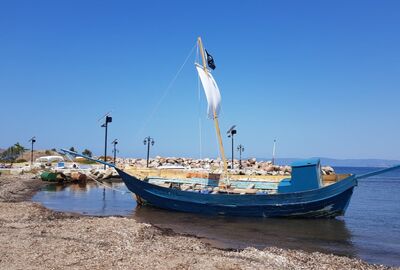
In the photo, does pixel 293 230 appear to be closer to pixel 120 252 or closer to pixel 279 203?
pixel 279 203

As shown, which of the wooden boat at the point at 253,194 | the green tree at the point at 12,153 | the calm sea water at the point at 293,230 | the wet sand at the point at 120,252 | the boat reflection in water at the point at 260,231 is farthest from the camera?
the green tree at the point at 12,153

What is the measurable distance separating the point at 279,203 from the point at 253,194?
173cm

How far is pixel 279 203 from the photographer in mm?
24594

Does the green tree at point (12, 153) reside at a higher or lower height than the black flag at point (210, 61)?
lower

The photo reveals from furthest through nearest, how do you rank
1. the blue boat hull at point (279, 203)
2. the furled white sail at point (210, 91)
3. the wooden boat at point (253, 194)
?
the furled white sail at point (210, 91)
the wooden boat at point (253, 194)
the blue boat hull at point (279, 203)

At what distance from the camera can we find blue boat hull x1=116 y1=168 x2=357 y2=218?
24016mm

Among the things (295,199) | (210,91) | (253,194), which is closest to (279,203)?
(295,199)

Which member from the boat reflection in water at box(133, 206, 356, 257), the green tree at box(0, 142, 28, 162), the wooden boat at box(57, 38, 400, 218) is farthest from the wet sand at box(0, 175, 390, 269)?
the green tree at box(0, 142, 28, 162)

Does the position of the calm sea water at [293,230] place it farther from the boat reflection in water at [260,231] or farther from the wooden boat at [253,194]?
the wooden boat at [253,194]

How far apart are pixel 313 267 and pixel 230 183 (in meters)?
16.3

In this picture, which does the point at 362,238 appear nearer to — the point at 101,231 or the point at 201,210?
the point at 201,210

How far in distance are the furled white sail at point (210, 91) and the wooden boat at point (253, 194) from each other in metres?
0.08

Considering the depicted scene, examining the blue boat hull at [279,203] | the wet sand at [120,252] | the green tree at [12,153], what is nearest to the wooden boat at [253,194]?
the blue boat hull at [279,203]

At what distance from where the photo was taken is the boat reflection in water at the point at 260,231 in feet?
57.4
